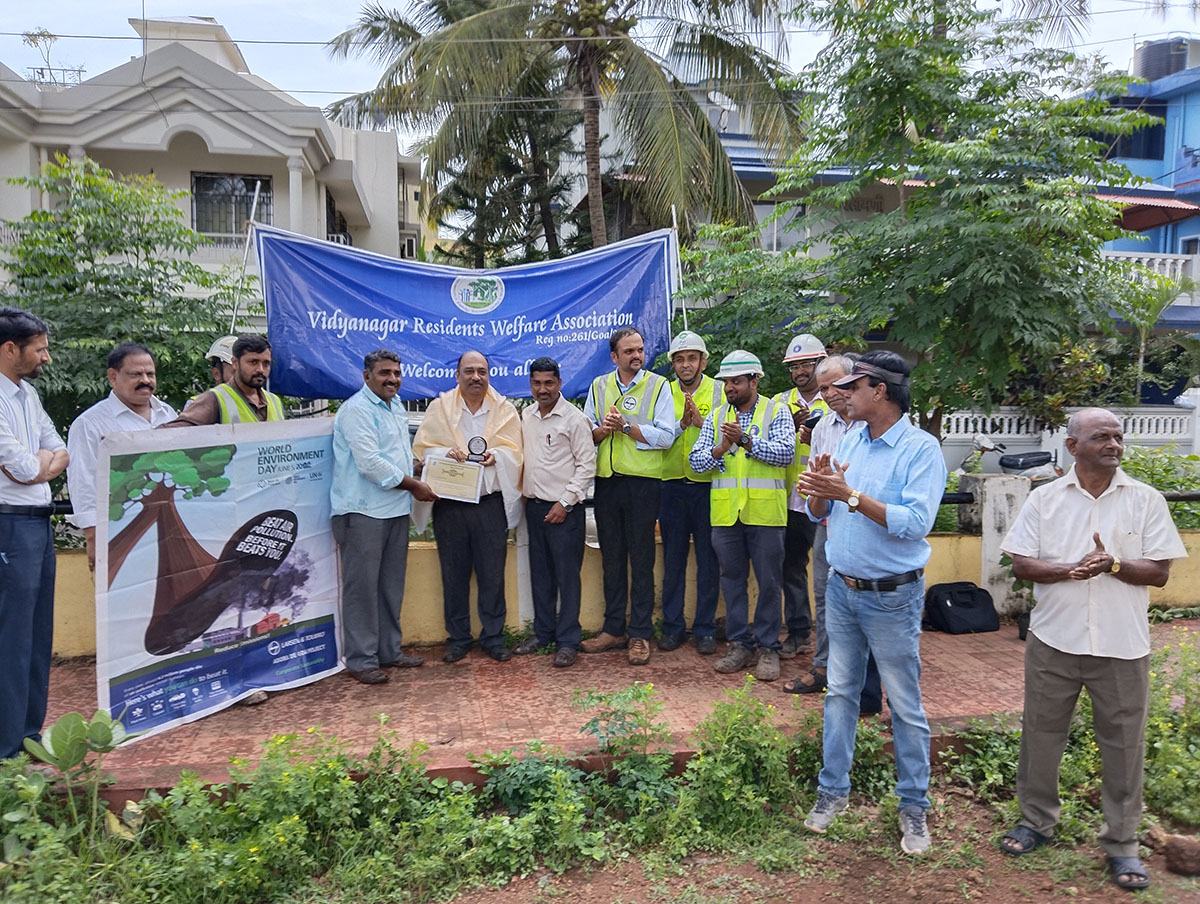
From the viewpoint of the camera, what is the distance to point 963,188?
5910mm

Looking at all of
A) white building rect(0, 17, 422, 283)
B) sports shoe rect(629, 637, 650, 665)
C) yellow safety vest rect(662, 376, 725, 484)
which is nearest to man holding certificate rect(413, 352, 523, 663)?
sports shoe rect(629, 637, 650, 665)

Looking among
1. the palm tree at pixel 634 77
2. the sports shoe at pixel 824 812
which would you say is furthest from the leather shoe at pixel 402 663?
the palm tree at pixel 634 77

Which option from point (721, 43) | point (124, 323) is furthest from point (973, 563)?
point (721, 43)

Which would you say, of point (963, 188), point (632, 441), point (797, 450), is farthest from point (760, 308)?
point (632, 441)

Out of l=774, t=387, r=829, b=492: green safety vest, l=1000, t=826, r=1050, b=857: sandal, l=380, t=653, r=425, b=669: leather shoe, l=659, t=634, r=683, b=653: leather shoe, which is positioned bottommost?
l=1000, t=826, r=1050, b=857: sandal

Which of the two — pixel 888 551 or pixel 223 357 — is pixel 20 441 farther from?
pixel 888 551

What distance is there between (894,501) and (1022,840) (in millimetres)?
1499

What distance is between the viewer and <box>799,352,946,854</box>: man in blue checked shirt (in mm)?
3475

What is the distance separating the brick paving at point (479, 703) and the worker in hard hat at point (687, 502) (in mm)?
259

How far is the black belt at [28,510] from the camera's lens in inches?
147

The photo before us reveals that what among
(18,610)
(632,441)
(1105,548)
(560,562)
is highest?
(632,441)

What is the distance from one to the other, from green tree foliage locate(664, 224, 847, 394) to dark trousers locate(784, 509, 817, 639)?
1.89 m

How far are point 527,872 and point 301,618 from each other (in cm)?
225

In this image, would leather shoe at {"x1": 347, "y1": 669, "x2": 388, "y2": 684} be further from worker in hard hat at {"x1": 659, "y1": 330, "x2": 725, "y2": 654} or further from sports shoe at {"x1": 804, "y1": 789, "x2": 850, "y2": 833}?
sports shoe at {"x1": 804, "y1": 789, "x2": 850, "y2": 833}
